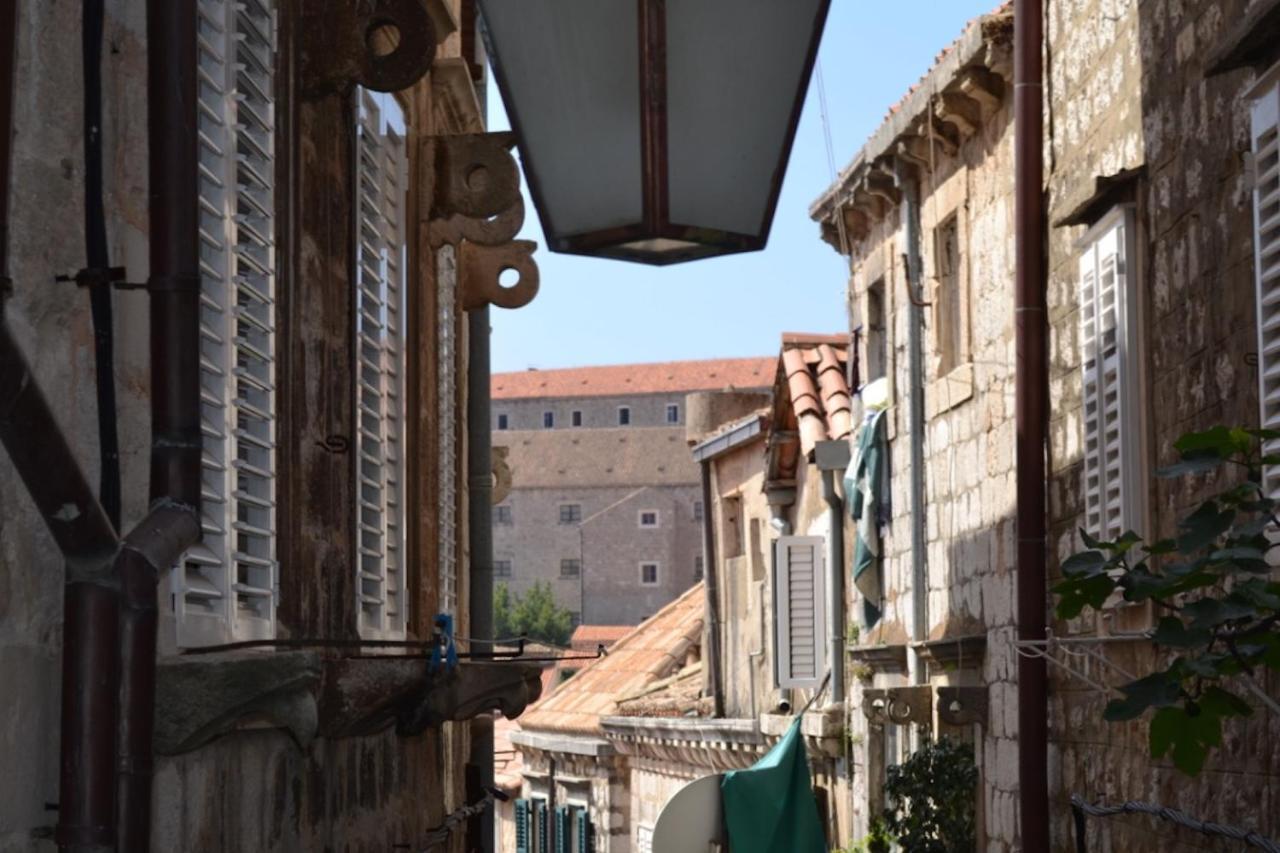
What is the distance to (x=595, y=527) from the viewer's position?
106m

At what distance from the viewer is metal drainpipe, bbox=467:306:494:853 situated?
14.0 m

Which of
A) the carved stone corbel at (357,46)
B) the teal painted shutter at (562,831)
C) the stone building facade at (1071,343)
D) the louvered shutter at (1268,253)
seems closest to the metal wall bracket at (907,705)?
the stone building facade at (1071,343)

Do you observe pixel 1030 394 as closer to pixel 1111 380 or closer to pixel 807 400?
pixel 1111 380

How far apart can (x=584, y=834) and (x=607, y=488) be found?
7576 cm

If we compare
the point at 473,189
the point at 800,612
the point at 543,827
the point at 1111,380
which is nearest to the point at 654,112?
the point at 473,189

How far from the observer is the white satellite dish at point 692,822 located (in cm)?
1880

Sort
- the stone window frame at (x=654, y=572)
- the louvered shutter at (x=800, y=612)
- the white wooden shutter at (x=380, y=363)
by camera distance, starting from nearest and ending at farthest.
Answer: the white wooden shutter at (x=380, y=363), the louvered shutter at (x=800, y=612), the stone window frame at (x=654, y=572)

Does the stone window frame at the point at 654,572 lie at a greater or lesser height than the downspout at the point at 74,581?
greater

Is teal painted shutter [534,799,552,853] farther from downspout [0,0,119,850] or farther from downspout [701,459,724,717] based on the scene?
downspout [0,0,119,850]

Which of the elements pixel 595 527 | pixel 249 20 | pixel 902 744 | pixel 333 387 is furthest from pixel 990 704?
pixel 595 527

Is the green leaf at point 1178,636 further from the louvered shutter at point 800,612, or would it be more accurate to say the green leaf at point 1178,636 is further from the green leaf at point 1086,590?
the louvered shutter at point 800,612

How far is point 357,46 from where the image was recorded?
7520 mm

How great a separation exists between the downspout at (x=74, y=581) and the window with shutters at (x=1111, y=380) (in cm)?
646

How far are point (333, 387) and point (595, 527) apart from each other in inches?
3855
